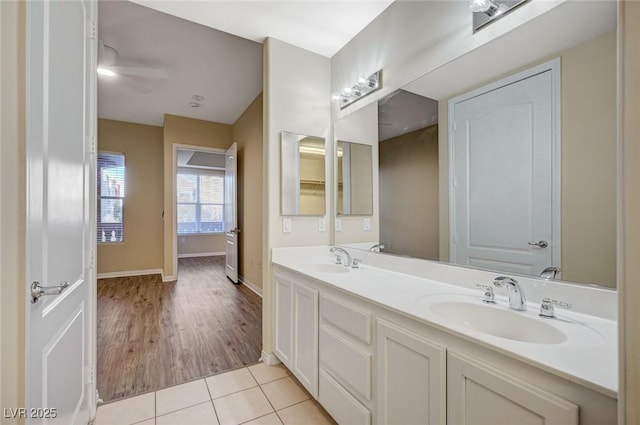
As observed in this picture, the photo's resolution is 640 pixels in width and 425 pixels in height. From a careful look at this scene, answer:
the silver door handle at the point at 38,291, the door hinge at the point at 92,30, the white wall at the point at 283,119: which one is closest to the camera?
the silver door handle at the point at 38,291

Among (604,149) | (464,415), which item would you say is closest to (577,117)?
(604,149)

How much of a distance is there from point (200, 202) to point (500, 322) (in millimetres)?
8206

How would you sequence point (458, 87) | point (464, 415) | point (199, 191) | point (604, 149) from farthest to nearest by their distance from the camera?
point (199, 191) < point (458, 87) < point (604, 149) < point (464, 415)

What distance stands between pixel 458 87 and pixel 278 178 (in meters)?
1.42

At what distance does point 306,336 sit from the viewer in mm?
1786

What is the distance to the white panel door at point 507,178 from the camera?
1.20m

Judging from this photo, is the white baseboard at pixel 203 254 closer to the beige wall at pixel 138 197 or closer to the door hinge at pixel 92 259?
the beige wall at pixel 138 197

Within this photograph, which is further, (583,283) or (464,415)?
(583,283)

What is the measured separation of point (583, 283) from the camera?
1.09 metres

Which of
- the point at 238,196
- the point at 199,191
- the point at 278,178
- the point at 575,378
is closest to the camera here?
the point at 575,378

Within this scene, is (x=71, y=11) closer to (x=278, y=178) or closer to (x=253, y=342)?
(x=278, y=178)

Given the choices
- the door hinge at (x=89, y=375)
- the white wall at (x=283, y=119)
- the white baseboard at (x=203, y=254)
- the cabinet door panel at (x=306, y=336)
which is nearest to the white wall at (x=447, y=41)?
the white wall at (x=283, y=119)

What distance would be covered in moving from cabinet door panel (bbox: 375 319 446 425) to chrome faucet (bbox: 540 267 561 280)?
598 millimetres

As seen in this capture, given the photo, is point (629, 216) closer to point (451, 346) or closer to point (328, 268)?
point (451, 346)
